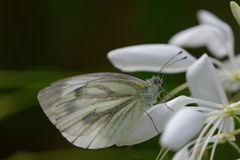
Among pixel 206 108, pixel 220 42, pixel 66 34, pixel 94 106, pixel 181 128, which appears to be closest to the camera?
pixel 181 128

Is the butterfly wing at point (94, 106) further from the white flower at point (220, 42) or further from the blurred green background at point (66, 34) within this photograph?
the blurred green background at point (66, 34)

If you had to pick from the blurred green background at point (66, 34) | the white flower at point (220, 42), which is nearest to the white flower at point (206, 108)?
the white flower at point (220, 42)

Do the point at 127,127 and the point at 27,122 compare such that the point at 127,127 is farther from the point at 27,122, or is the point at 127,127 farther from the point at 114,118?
the point at 27,122

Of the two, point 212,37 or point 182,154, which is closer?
point 182,154

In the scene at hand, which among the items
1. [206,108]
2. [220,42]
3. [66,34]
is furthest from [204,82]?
[66,34]

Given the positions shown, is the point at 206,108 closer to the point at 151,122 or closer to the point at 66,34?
the point at 151,122

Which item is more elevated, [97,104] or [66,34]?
[97,104]

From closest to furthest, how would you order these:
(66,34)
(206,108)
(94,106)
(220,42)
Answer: (206,108) < (94,106) < (220,42) < (66,34)

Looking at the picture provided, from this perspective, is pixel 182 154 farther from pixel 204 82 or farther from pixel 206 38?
pixel 206 38

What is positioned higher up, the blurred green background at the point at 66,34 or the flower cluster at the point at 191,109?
the flower cluster at the point at 191,109
